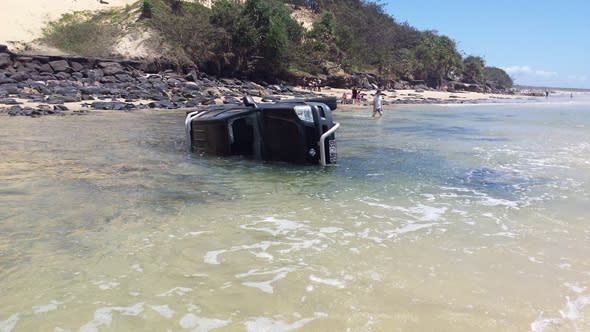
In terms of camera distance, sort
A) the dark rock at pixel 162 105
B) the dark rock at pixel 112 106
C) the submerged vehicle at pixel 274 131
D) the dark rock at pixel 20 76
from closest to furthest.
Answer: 1. the submerged vehicle at pixel 274 131
2. the dark rock at pixel 112 106
3. the dark rock at pixel 162 105
4. the dark rock at pixel 20 76

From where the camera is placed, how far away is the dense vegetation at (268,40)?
39.5 m

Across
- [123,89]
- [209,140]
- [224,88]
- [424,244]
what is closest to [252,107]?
[209,140]

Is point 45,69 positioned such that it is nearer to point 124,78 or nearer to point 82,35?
point 124,78

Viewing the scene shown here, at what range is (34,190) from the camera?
6.75 m

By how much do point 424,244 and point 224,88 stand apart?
2955 cm

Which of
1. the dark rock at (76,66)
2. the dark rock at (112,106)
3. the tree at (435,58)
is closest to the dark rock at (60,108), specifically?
the dark rock at (112,106)

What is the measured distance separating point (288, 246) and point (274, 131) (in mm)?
4484

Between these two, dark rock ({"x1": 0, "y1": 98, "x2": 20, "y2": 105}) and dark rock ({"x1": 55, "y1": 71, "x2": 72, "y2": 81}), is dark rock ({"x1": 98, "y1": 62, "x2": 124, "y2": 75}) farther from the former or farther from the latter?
dark rock ({"x1": 0, "y1": 98, "x2": 20, "y2": 105})

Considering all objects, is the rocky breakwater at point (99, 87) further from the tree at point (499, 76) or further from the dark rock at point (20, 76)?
the tree at point (499, 76)

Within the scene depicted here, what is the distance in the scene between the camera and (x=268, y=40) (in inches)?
1581

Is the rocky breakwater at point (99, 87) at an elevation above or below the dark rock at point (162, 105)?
above

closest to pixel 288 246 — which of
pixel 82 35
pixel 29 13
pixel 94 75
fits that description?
pixel 94 75

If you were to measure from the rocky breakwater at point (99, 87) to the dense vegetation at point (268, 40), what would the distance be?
3525 mm

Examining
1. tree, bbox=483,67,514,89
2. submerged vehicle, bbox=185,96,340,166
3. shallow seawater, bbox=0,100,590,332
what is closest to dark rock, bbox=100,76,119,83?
shallow seawater, bbox=0,100,590,332
